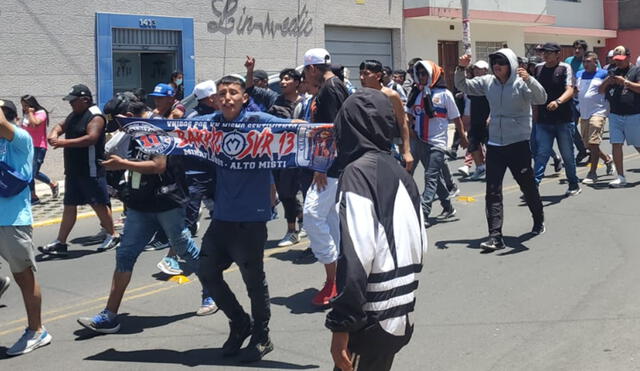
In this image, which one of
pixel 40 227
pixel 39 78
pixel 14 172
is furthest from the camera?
pixel 39 78

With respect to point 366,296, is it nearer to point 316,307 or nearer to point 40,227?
point 316,307

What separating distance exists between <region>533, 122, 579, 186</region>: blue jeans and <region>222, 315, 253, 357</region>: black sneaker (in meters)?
6.55

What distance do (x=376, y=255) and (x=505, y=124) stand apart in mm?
5397

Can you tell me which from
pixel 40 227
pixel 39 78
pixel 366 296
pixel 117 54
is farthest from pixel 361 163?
pixel 117 54

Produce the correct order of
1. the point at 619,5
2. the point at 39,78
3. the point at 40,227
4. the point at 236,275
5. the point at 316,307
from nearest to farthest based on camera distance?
the point at 316,307 → the point at 236,275 → the point at 40,227 → the point at 39,78 → the point at 619,5

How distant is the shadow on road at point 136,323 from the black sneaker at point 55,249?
2.77m

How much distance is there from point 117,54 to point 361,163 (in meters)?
15.1

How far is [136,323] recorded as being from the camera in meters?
6.29

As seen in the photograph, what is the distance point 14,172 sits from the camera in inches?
216

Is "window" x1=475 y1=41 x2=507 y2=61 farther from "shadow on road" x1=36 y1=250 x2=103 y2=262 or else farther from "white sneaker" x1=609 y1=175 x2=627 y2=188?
"shadow on road" x1=36 y1=250 x2=103 y2=262

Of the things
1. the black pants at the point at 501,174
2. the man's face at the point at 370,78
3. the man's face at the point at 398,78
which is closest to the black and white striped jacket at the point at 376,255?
the man's face at the point at 370,78

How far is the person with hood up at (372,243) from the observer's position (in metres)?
3.23

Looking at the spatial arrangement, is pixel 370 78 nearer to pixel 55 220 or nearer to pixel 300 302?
pixel 300 302

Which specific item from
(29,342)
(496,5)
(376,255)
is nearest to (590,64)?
(29,342)
